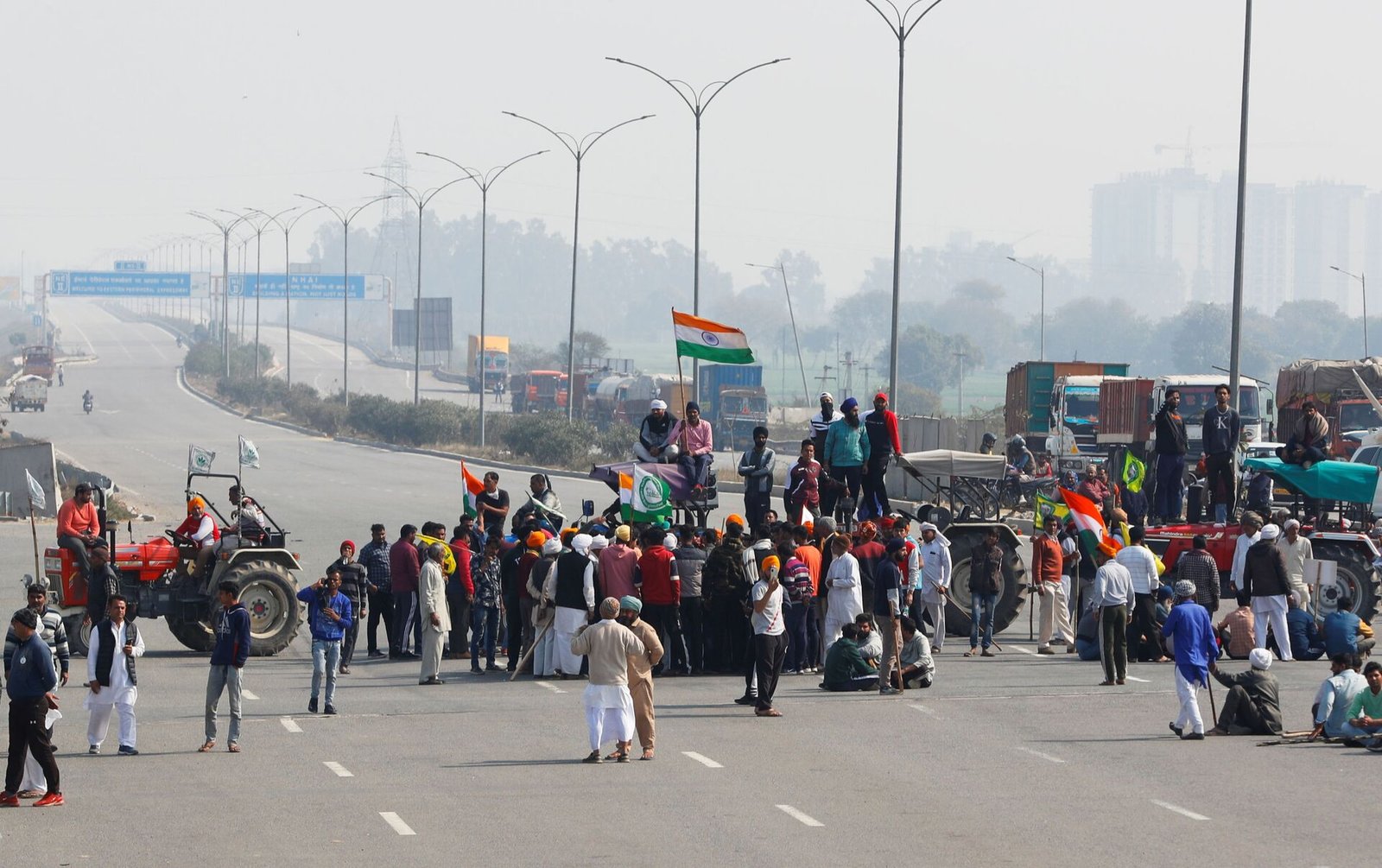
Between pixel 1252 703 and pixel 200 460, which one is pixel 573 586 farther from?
pixel 1252 703

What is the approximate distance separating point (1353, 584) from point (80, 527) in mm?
14602

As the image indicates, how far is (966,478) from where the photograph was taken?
24.5m

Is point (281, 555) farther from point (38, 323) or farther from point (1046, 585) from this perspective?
point (38, 323)

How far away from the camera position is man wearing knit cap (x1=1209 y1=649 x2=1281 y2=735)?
16547 millimetres

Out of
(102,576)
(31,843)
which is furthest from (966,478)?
(31,843)

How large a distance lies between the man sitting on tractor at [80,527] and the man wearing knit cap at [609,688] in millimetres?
7806

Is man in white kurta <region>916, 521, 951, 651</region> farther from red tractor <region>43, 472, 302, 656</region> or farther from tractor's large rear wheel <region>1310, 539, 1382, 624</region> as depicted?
red tractor <region>43, 472, 302, 656</region>

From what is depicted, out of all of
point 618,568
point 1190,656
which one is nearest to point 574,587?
point 618,568

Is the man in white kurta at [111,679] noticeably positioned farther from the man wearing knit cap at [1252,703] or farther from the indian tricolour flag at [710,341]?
the indian tricolour flag at [710,341]

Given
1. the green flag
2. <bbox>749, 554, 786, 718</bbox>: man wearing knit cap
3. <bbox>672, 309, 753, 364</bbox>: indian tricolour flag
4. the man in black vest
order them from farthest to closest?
the green flag
<bbox>672, 309, 753, 364</bbox>: indian tricolour flag
the man in black vest
<bbox>749, 554, 786, 718</bbox>: man wearing knit cap

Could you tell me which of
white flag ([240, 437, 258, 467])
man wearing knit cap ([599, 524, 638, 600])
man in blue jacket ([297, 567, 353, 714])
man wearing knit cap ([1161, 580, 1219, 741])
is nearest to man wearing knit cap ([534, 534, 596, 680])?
man wearing knit cap ([599, 524, 638, 600])

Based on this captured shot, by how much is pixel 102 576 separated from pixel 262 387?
287 ft

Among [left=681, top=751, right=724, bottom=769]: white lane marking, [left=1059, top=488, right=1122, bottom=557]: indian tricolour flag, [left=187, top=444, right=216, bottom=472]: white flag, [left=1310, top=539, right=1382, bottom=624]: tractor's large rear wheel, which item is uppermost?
[left=187, top=444, right=216, bottom=472]: white flag

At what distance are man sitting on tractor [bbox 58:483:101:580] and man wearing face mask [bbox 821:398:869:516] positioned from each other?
8.38m
